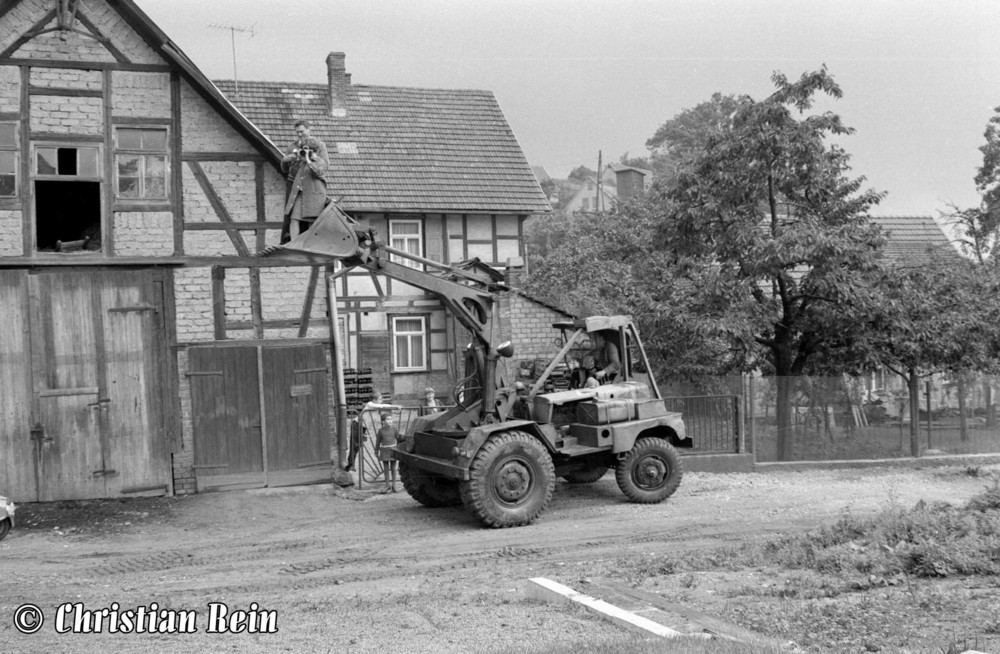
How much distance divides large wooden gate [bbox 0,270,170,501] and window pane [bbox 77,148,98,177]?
143 cm

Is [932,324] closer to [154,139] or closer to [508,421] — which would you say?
[508,421]

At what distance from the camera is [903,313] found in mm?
17453

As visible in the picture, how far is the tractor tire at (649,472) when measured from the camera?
44.4 feet

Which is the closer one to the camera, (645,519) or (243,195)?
(645,519)

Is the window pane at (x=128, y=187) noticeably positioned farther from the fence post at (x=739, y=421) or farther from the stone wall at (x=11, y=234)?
the fence post at (x=739, y=421)

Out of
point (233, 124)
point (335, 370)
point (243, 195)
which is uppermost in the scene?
point (233, 124)

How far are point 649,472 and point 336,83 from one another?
19.5 metres

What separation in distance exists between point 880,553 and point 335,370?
8.68 m

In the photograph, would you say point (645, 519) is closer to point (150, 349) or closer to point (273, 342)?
point (273, 342)

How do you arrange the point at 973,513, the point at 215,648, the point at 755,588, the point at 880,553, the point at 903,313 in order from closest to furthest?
the point at 215,648, the point at 755,588, the point at 880,553, the point at 973,513, the point at 903,313

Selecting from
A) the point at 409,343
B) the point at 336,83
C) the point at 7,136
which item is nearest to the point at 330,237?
the point at 7,136

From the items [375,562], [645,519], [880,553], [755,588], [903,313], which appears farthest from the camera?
[903,313]

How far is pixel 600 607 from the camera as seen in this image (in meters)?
7.75

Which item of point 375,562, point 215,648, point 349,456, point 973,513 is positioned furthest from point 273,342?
point 973,513
